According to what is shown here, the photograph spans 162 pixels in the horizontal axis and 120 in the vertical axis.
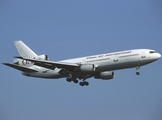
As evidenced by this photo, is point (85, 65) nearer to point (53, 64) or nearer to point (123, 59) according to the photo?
point (53, 64)

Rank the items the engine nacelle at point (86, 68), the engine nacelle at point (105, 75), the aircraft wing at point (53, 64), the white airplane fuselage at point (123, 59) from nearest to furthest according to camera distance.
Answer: the white airplane fuselage at point (123, 59), the engine nacelle at point (86, 68), the aircraft wing at point (53, 64), the engine nacelle at point (105, 75)

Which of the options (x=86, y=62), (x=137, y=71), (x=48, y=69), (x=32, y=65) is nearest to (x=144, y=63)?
(x=137, y=71)

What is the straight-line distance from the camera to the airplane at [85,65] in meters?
57.0

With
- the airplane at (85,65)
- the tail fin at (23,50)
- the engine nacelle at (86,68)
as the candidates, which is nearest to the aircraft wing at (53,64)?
the airplane at (85,65)

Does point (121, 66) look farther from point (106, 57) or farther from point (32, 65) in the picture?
point (32, 65)

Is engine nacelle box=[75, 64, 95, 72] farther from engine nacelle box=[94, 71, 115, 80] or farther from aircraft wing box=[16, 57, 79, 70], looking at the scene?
engine nacelle box=[94, 71, 115, 80]

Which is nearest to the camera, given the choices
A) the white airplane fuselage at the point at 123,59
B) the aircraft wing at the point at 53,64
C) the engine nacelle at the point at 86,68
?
the white airplane fuselage at the point at 123,59

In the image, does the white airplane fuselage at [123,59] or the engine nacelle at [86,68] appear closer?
the white airplane fuselage at [123,59]

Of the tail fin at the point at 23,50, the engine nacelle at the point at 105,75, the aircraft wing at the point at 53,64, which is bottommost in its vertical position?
the engine nacelle at the point at 105,75

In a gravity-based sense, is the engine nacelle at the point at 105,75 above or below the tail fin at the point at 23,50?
below

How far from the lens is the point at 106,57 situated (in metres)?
58.0

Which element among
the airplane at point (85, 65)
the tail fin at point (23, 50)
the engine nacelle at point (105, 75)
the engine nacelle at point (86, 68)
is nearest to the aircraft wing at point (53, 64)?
the airplane at point (85, 65)

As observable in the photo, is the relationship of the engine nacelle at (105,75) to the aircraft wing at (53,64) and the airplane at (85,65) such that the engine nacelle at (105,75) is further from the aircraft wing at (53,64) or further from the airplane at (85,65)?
the aircraft wing at (53,64)

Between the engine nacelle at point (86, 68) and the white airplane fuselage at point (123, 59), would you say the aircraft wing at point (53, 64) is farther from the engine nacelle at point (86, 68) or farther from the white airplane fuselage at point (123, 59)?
the white airplane fuselage at point (123, 59)
